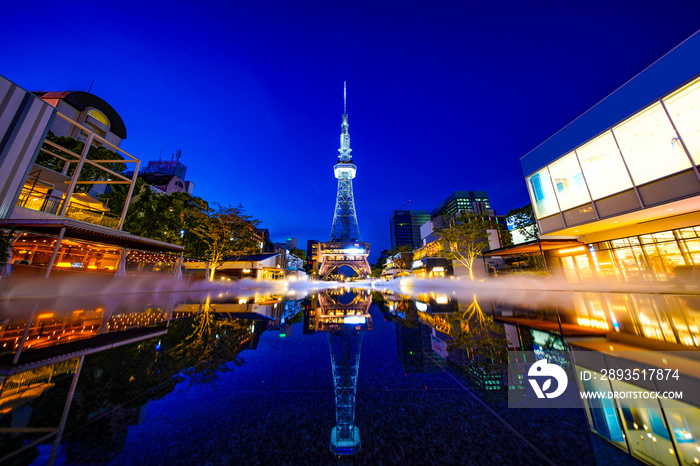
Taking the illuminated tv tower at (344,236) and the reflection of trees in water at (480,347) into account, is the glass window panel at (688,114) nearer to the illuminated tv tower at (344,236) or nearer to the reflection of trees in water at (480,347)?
the reflection of trees in water at (480,347)

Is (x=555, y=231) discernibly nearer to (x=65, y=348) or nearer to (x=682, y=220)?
(x=682, y=220)

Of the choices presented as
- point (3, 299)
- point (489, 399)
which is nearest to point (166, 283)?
point (3, 299)

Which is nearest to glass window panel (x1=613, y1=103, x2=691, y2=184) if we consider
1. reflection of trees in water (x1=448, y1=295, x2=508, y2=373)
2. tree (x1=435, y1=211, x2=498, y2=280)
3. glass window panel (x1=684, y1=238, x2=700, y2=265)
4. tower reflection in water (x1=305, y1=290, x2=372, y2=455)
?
glass window panel (x1=684, y1=238, x2=700, y2=265)

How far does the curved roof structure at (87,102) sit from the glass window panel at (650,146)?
53788mm

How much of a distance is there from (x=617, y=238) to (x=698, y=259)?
332 centimetres

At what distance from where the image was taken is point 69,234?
33.1 ft

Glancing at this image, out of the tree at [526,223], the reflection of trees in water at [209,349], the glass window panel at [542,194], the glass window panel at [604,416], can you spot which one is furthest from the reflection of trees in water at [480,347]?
the tree at [526,223]

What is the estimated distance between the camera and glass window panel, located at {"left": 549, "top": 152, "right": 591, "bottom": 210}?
13.6 metres

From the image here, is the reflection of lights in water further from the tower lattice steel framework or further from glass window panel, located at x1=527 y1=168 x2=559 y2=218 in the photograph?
the tower lattice steel framework

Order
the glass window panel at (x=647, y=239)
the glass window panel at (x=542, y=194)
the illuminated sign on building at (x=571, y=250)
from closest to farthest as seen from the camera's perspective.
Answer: the glass window panel at (x=647, y=239), the illuminated sign on building at (x=571, y=250), the glass window panel at (x=542, y=194)

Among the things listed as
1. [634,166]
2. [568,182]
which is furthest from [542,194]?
[634,166]

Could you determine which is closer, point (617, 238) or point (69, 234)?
point (69, 234)

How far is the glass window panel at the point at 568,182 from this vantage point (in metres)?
13.6

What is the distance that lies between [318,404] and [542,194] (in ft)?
66.3
